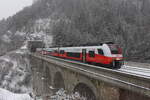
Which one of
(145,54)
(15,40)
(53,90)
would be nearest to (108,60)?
(53,90)

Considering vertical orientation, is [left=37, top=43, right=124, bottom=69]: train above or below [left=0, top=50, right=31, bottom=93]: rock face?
above

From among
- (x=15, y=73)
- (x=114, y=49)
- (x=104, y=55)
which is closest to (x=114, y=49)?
(x=114, y=49)

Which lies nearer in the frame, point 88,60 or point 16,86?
point 88,60

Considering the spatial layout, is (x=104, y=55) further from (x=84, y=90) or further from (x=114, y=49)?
(x=84, y=90)

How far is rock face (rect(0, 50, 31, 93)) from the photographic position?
39094mm

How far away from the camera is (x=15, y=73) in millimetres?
43188

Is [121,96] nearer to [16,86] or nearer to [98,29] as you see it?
[16,86]

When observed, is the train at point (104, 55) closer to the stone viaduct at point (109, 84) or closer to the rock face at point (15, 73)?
the stone viaduct at point (109, 84)

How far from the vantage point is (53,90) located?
19703 mm

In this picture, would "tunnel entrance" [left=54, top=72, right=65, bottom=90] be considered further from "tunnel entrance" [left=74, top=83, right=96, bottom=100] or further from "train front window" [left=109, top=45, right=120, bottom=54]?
"train front window" [left=109, top=45, right=120, bottom=54]

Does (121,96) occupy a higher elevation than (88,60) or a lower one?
lower

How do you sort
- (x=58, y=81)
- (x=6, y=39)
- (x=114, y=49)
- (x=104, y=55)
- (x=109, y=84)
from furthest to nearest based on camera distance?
(x=6, y=39) < (x=58, y=81) < (x=114, y=49) < (x=104, y=55) < (x=109, y=84)

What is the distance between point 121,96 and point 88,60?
690cm

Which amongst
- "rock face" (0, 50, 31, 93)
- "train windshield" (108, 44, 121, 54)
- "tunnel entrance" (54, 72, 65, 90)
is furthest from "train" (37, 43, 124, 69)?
"rock face" (0, 50, 31, 93)
